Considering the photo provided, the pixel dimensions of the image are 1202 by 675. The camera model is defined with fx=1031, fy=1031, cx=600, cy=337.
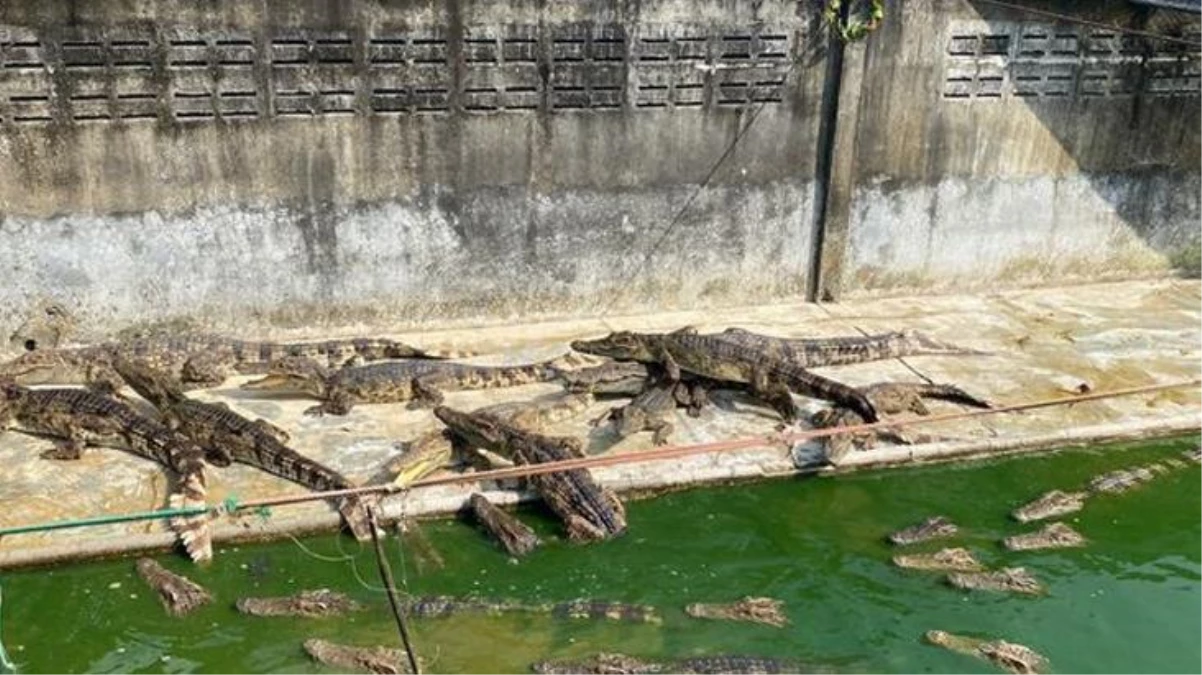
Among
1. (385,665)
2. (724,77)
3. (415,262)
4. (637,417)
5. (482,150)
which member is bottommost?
(385,665)

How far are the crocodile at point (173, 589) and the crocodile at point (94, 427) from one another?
0.68m

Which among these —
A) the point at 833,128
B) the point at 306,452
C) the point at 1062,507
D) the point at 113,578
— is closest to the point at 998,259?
the point at 833,128

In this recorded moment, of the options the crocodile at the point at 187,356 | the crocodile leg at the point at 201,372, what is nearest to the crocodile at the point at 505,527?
the crocodile at the point at 187,356

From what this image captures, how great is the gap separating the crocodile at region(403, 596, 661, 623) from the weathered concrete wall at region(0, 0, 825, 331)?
4094mm

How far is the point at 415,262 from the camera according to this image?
9.44 m

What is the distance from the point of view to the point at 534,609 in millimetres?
6031

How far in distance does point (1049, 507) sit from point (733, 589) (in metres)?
2.38

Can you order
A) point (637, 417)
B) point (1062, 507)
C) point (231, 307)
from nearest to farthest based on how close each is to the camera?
point (1062, 507) → point (637, 417) → point (231, 307)

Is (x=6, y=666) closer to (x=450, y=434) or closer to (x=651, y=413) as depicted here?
(x=450, y=434)

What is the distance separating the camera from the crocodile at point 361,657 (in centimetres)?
548

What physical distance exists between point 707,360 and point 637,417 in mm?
951

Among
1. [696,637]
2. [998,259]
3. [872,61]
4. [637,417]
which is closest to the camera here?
[696,637]

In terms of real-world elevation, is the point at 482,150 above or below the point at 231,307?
above

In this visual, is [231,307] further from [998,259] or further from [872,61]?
[998,259]
